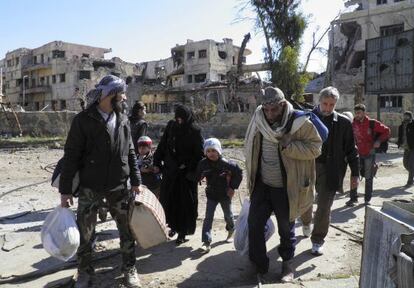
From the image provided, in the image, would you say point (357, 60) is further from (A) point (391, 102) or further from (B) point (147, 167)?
(B) point (147, 167)

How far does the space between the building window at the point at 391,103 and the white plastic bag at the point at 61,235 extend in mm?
28951

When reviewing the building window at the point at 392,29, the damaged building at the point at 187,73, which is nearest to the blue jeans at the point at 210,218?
the damaged building at the point at 187,73

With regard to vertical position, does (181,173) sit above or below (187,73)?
below

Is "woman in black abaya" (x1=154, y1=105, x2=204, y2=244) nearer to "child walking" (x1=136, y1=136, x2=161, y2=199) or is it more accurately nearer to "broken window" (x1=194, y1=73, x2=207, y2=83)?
"child walking" (x1=136, y1=136, x2=161, y2=199)

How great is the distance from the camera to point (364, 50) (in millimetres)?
35438

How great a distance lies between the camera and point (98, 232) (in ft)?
19.9

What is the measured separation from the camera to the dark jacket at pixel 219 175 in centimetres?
529

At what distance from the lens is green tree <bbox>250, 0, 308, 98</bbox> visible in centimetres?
2648

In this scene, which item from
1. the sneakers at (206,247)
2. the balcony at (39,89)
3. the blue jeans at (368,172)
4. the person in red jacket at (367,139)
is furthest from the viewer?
the balcony at (39,89)

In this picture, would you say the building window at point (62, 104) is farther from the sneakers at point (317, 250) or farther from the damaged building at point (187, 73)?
the sneakers at point (317, 250)

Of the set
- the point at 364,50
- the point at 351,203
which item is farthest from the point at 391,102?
the point at 351,203

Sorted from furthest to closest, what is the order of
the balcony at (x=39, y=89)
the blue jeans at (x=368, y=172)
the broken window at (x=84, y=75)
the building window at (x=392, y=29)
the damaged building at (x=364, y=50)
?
the balcony at (x=39, y=89) < the broken window at (x=84, y=75) < the building window at (x=392, y=29) < the damaged building at (x=364, y=50) < the blue jeans at (x=368, y=172)

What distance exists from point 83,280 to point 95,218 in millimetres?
555

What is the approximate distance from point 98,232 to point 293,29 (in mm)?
24156
